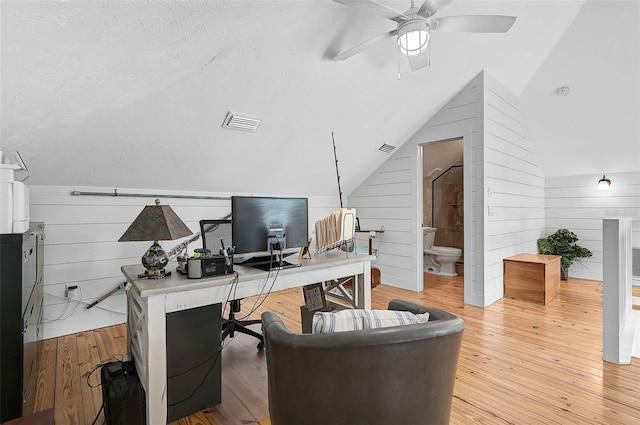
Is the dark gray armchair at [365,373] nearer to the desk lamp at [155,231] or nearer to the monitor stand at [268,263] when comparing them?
the monitor stand at [268,263]

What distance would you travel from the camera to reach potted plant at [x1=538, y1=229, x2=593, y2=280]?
15.4 feet

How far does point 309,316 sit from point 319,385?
1.46 meters

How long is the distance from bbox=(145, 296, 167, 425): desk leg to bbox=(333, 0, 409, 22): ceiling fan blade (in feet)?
6.41

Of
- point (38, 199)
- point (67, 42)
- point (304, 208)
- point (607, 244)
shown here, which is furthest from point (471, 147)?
A: point (38, 199)

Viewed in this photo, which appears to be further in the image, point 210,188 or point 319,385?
point 210,188

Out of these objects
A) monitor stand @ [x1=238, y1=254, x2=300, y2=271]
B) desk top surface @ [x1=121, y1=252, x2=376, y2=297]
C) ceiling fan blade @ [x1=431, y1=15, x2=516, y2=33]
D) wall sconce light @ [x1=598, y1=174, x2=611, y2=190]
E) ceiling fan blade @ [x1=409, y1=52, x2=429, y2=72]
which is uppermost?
ceiling fan blade @ [x1=431, y1=15, x2=516, y2=33]

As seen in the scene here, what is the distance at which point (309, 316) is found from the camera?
245 cm

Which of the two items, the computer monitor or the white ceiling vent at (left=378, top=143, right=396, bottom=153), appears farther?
the white ceiling vent at (left=378, top=143, right=396, bottom=153)

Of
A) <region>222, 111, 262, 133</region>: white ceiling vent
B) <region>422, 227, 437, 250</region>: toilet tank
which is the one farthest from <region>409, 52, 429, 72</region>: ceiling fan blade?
<region>422, 227, 437, 250</region>: toilet tank

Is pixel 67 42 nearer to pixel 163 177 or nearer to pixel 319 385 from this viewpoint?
pixel 163 177

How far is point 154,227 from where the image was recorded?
5.53 ft

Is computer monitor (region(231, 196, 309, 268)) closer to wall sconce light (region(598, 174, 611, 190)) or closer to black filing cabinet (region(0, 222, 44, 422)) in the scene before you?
black filing cabinet (region(0, 222, 44, 422))

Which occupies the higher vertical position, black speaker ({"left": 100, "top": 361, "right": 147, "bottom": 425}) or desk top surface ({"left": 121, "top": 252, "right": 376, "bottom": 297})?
desk top surface ({"left": 121, "top": 252, "right": 376, "bottom": 297})

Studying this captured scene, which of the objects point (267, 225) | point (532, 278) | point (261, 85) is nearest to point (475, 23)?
point (261, 85)
